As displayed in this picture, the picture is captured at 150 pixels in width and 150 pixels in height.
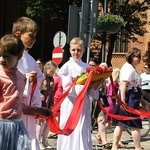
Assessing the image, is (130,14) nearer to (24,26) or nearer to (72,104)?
(72,104)

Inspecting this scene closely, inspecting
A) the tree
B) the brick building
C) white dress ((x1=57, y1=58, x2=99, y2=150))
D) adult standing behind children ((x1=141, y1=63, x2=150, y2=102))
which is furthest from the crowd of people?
the brick building

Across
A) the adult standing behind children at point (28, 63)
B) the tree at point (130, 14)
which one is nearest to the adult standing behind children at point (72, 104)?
the adult standing behind children at point (28, 63)

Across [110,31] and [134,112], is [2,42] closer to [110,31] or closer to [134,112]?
[134,112]

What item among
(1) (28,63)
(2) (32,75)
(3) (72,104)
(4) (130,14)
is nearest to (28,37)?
(1) (28,63)

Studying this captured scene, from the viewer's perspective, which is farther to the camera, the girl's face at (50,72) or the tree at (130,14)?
the tree at (130,14)

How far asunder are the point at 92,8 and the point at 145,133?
10.7 feet

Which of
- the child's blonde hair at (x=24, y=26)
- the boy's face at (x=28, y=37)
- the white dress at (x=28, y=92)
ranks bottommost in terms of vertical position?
the white dress at (x=28, y=92)

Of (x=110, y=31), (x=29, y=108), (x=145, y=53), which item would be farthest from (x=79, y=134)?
(x=145, y=53)

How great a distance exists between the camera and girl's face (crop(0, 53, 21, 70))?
151 inches

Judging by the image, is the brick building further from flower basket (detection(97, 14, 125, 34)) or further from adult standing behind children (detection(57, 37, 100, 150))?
adult standing behind children (detection(57, 37, 100, 150))

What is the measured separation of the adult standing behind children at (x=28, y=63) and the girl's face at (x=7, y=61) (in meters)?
0.84

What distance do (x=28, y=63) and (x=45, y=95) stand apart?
4.73 metres

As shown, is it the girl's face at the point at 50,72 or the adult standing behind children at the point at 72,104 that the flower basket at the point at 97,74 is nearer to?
the adult standing behind children at the point at 72,104

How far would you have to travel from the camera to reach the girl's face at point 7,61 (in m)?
3.83
